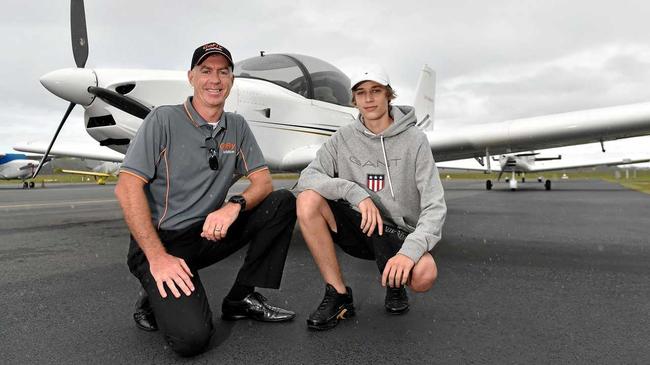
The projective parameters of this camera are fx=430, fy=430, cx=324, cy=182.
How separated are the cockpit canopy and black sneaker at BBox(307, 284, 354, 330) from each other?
4.32 m

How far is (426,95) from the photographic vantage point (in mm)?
11898

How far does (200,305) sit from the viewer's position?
199 centimetres

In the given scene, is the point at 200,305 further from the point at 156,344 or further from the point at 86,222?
the point at 86,222

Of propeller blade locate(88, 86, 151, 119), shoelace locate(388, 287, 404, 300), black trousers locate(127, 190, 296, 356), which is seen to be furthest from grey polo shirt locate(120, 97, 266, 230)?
propeller blade locate(88, 86, 151, 119)

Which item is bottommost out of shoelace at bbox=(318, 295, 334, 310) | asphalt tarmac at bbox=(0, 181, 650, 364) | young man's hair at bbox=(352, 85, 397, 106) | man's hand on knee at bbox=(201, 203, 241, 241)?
asphalt tarmac at bbox=(0, 181, 650, 364)

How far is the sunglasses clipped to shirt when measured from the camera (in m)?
2.36

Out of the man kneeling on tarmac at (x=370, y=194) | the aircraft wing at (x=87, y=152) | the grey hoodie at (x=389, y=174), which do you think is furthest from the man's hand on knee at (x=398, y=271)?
the aircraft wing at (x=87, y=152)

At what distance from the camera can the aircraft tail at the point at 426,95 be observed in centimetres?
1168

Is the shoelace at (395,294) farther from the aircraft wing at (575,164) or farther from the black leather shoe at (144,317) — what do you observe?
the aircraft wing at (575,164)

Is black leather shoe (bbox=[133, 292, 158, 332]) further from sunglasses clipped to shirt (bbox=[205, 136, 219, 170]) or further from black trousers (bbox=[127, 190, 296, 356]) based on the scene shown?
sunglasses clipped to shirt (bbox=[205, 136, 219, 170])

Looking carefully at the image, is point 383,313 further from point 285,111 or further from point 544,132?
point 285,111

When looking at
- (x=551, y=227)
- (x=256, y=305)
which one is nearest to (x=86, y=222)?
(x=256, y=305)

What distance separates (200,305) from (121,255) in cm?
282

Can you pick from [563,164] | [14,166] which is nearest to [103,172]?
[14,166]
